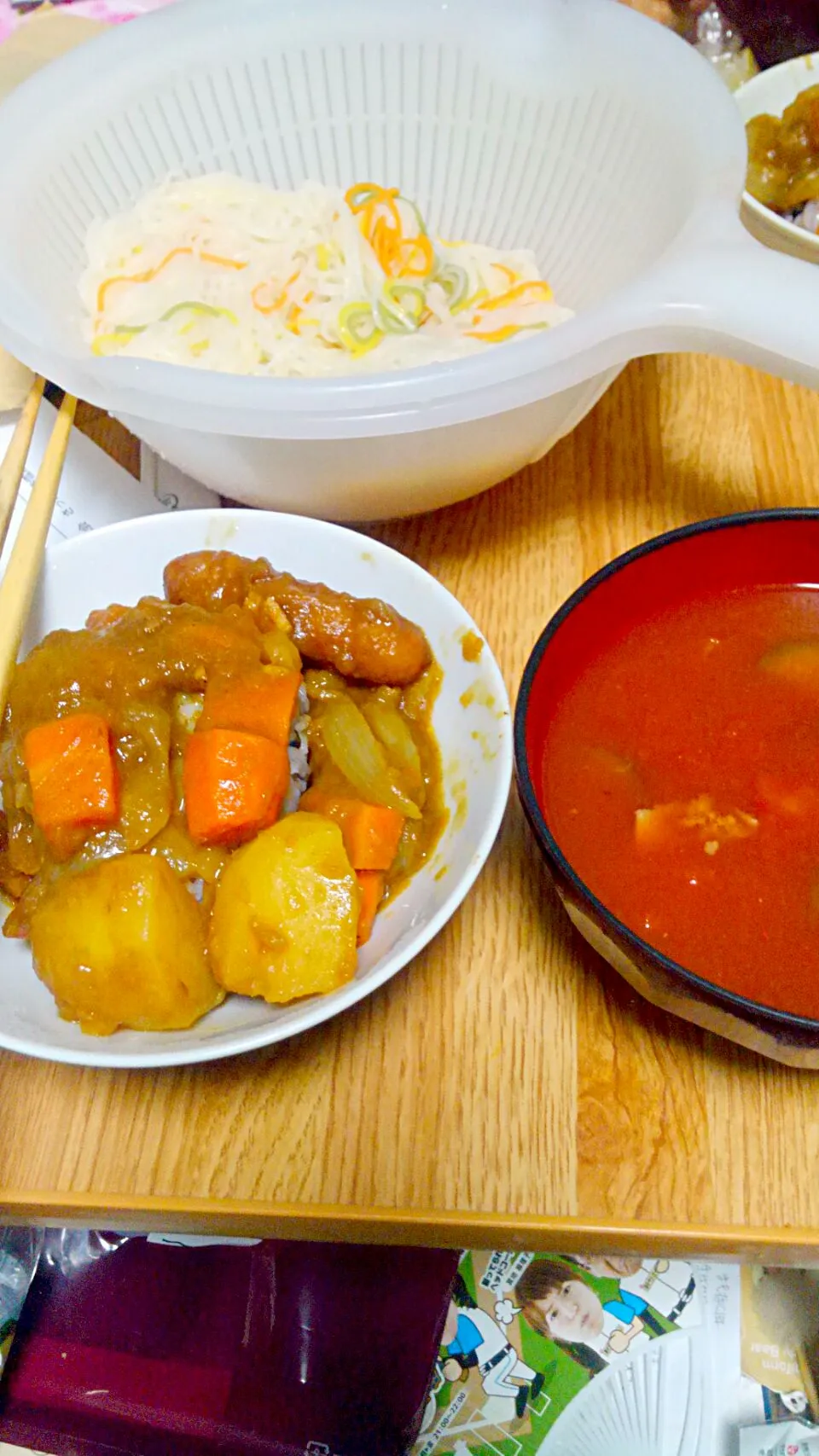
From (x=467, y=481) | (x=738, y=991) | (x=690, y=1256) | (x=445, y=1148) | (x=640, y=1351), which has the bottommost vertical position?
(x=640, y=1351)

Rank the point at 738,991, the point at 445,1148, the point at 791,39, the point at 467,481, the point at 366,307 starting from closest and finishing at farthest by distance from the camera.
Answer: the point at 738,991
the point at 445,1148
the point at 467,481
the point at 366,307
the point at 791,39

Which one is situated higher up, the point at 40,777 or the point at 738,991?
the point at 40,777

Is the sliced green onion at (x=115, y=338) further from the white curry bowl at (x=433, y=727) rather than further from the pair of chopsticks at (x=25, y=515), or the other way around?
the white curry bowl at (x=433, y=727)

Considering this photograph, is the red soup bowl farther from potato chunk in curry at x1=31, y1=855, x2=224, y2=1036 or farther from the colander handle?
potato chunk in curry at x1=31, y1=855, x2=224, y2=1036

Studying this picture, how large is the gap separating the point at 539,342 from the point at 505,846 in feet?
1.68

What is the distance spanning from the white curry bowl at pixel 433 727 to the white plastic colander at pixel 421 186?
83 millimetres

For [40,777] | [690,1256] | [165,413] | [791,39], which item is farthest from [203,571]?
[791,39]

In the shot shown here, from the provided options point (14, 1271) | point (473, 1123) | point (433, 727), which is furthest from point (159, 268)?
point (14, 1271)

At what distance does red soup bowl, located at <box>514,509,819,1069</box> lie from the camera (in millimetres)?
763

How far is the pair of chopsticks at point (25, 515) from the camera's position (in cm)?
101

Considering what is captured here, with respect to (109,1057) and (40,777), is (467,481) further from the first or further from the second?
(109,1057)

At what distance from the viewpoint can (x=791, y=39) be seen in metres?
1.97

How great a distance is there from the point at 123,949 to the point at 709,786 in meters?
0.54

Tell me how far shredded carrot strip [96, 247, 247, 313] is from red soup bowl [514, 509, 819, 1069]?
753 millimetres
